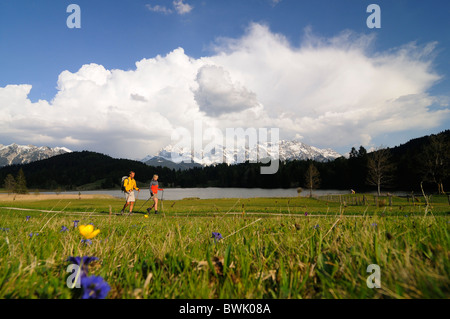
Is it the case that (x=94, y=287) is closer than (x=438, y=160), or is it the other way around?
(x=94, y=287)

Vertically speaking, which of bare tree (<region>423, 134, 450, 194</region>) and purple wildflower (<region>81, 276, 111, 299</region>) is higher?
bare tree (<region>423, 134, 450, 194</region>)

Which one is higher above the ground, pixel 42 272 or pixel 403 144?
pixel 403 144

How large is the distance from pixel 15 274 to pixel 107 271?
1.61ft

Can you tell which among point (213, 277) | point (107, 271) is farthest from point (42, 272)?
point (213, 277)

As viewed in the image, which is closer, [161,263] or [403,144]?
[161,263]

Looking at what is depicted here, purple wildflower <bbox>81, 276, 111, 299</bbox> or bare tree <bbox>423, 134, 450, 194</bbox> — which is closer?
purple wildflower <bbox>81, 276, 111, 299</bbox>

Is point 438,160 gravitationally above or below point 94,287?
above

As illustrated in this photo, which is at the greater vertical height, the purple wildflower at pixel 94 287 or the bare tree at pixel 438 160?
the bare tree at pixel 438 160

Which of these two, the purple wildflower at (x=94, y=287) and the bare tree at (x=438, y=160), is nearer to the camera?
the purple wildflower at (x=94, y=287)
